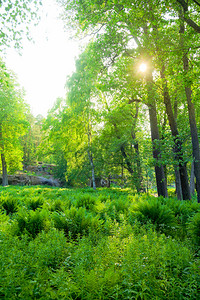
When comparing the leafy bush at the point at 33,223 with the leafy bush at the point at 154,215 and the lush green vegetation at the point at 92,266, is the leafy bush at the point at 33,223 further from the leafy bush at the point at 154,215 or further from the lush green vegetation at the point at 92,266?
the leafy bush at the point at 154,215

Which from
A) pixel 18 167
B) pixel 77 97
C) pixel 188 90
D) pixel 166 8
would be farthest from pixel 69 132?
pixel 166 8

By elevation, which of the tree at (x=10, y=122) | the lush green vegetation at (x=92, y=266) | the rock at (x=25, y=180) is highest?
the tree at (x=10, y=122)

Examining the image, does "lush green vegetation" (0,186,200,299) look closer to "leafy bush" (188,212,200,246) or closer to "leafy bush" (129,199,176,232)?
"leafy bush" (188,212,200,246)

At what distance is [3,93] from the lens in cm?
2133

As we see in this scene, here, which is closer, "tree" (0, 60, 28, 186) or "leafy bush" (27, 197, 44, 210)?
"leafy bush" (27, 197, 44, 210)

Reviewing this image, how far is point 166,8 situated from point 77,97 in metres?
11.4

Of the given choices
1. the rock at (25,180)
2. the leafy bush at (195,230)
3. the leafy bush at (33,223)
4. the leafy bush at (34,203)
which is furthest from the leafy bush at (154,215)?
the rock at (25,180)

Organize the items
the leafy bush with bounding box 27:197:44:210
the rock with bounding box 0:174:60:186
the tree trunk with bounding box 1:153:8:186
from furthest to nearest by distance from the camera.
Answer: the rock with bounding box 0:174:60:186 → the tree trunk with bounding box 1:153:8:186 → the leafy bush with bounding box 27:197:44:210

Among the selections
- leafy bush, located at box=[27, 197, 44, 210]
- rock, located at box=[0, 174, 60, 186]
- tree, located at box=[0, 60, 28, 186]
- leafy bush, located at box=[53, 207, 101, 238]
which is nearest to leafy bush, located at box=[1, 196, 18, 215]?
leafy bush, located at box=[27, 197, 44, 210]

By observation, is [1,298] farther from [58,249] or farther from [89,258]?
[89,258]

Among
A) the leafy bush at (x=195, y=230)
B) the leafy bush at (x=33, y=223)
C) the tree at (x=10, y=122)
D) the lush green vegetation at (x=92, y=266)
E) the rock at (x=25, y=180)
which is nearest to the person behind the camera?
the lush green vegetation at (x=92, y=266)

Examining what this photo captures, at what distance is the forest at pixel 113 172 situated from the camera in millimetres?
2186

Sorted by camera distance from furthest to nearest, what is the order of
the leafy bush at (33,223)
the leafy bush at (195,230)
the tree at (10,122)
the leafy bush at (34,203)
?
the tree at (10,122), the leafy bush at (34,203), the leafy bush at (33,223), the leafy bush at (195,230)

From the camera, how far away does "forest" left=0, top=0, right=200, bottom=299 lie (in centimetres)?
219
